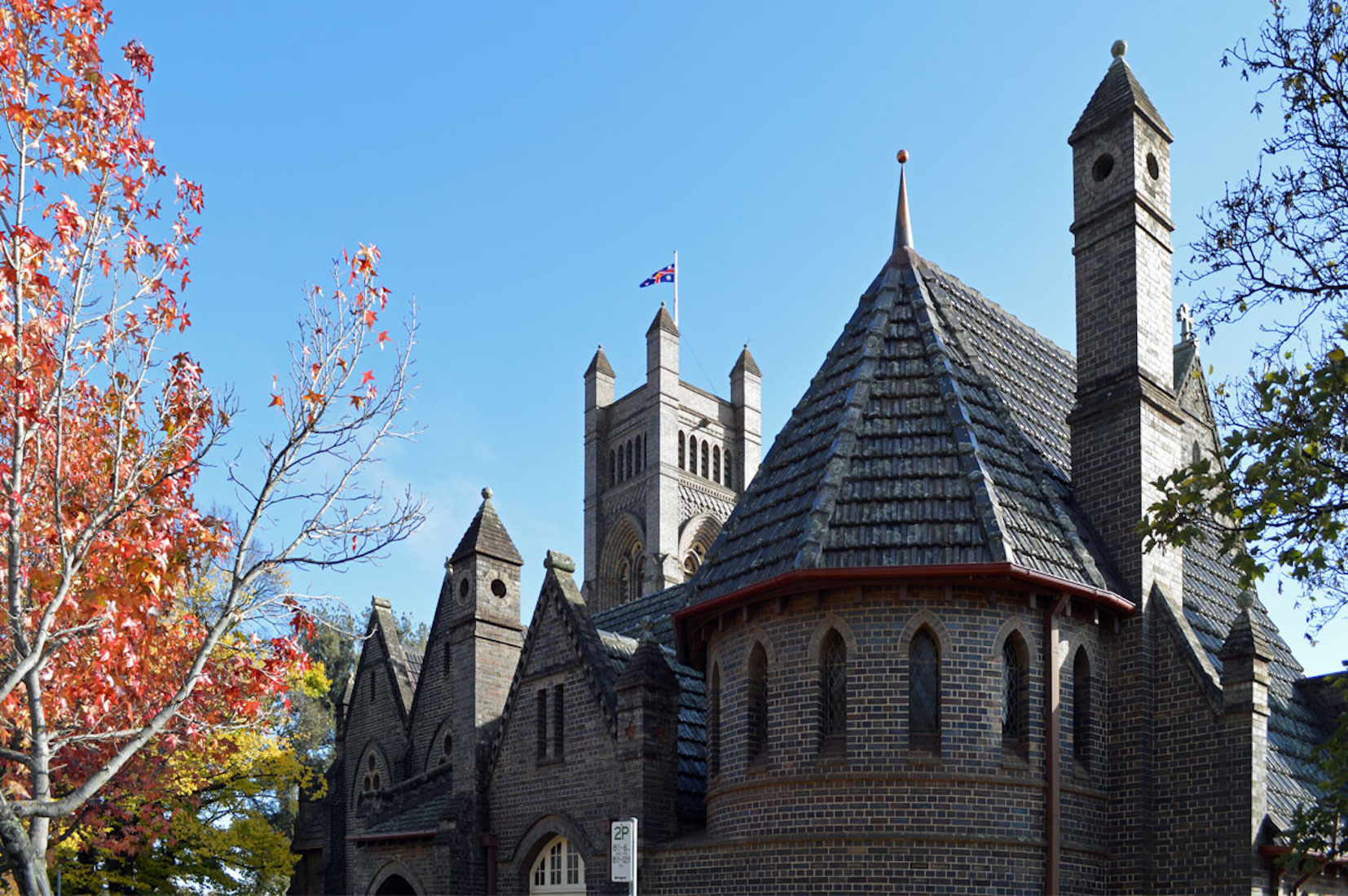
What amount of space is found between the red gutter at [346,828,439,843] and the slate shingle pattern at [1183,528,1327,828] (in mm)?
12773

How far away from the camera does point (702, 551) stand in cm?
8000

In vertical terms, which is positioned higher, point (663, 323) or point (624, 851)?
point (663, 323)

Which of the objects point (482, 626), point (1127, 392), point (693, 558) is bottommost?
point (482, 626)

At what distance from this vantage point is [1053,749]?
15.7m

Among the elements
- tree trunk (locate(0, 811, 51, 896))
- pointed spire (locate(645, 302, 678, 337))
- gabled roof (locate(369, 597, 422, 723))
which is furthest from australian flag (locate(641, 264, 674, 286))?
tree trunk (locate(0, 811, 51, 896))

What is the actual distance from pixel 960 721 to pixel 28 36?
11.5 m

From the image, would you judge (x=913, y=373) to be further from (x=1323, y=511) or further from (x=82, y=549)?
(x=82, y=549)

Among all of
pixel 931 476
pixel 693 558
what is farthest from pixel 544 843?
pixel 693 558

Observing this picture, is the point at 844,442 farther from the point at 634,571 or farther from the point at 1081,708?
the point at 634,571

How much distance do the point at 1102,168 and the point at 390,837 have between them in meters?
16.6

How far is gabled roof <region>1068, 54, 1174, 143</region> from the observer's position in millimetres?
18641

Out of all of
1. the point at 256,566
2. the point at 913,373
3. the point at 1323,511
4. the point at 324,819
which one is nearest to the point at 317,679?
the point at 324,819

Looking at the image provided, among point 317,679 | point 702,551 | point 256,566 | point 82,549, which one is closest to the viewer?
point 82,549

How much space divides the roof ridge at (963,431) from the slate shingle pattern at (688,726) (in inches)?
222
